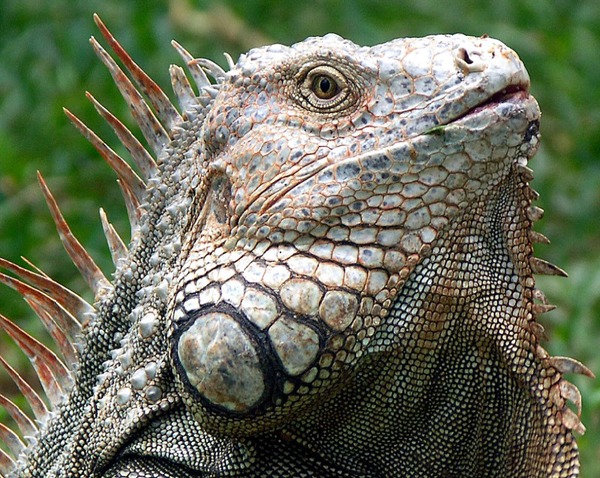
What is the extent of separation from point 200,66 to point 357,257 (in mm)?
1311

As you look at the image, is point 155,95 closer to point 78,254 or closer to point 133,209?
point 133,209

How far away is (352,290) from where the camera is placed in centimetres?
295

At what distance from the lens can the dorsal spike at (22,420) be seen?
4.10 meters

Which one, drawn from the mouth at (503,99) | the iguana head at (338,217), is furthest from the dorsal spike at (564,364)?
the mouth at (503,99)

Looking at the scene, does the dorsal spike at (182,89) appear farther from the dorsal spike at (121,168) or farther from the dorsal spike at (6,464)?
the dorsal spike at (6,464)

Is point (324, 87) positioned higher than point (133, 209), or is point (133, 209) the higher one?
point (324, 87)

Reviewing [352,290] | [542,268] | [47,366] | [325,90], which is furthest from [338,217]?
[47,366]

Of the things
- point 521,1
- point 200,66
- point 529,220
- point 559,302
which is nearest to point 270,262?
point 529,220

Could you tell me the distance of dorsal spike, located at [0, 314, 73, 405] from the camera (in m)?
3.93

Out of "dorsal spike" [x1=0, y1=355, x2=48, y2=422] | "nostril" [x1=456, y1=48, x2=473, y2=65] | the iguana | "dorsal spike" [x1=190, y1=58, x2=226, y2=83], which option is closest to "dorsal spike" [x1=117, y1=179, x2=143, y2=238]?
the iguana

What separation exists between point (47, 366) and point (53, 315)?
0.21 m

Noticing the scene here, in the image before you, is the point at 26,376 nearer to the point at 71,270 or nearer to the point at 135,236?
the point at 71,270

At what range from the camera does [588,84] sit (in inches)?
348

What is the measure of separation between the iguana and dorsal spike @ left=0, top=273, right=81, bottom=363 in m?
0.53
